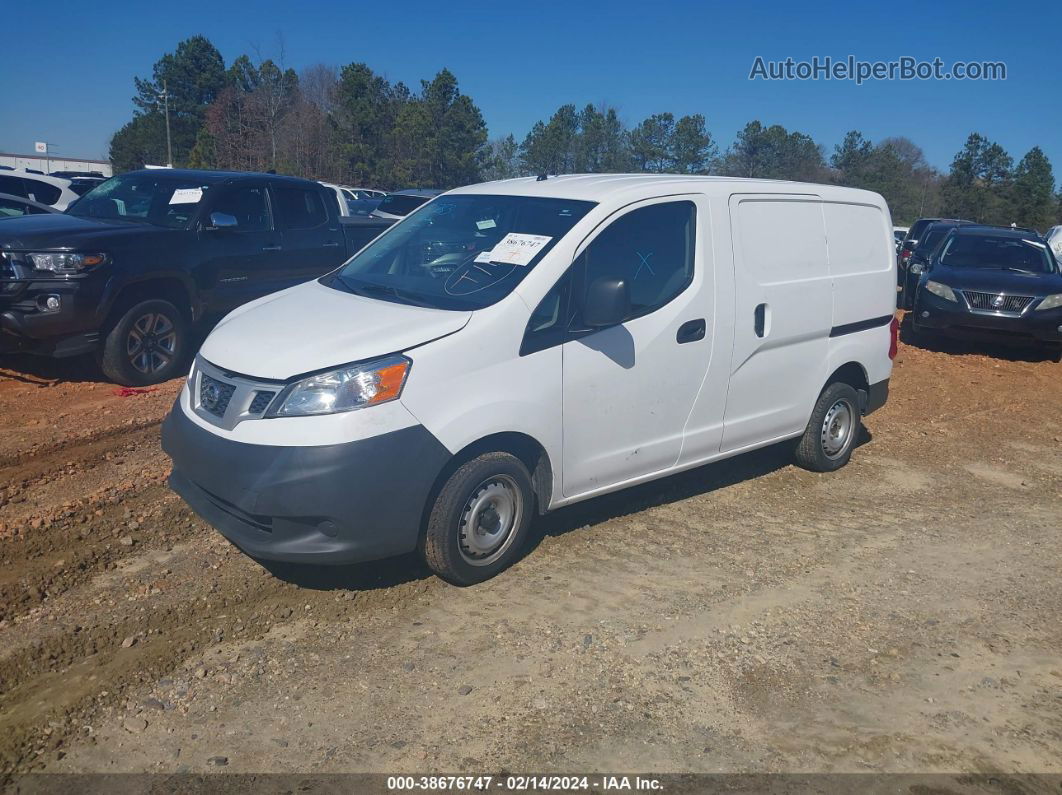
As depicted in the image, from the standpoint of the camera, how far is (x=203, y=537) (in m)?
4.83

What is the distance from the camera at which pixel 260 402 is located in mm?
3982

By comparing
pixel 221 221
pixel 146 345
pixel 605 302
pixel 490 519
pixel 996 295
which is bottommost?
pixel 490 519

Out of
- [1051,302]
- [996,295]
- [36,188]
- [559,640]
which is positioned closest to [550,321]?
[559,640]

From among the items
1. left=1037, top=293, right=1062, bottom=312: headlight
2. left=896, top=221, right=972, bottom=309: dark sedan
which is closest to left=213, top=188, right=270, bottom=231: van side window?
left=1037, top=293, right=1062, bottom=312: headlight

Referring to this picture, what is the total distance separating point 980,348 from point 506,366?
35.4ft

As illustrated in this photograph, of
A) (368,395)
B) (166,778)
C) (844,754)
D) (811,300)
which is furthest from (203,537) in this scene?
(811,300)

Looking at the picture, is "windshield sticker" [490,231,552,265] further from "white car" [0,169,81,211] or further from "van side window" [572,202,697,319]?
"white car" [0,169,81,211]

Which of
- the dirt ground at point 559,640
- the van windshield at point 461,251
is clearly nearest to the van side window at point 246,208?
the dirt ground at point 559,640

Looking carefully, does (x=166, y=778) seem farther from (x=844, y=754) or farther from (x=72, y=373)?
(x=72, y=373)

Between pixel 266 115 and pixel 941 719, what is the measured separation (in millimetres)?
51522

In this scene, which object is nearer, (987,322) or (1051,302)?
(1051,302)

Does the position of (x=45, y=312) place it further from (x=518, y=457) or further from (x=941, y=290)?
(x=941, y=290)

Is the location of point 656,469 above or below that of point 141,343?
below

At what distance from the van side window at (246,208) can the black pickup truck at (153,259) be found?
1cm
